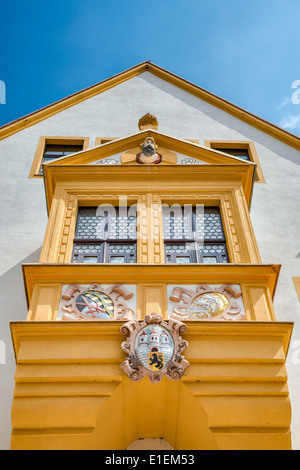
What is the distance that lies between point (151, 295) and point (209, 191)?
9.41 feet

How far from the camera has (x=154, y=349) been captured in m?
6.49

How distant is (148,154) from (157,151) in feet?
1.03

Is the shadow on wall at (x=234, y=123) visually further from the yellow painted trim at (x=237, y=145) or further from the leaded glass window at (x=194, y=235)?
the leaded glass window at (x=194, y=235)

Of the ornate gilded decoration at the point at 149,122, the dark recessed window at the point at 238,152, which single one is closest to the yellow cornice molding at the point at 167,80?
the dark recessed window at the point at 238,152

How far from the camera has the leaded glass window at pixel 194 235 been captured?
8.60 metres

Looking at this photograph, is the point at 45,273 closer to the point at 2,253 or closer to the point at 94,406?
the point at 94,406

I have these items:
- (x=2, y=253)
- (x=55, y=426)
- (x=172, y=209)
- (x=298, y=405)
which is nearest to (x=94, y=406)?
(x=55, y=426)

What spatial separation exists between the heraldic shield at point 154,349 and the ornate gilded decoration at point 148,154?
4.02m

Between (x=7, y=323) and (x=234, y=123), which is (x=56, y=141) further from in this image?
(x=7, y=323)

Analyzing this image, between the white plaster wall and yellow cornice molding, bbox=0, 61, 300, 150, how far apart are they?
0.56 feet

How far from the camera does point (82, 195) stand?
31.0 ft

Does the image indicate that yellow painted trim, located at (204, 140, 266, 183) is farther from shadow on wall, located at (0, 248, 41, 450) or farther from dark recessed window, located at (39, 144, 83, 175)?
shadow on wall, located at (0, 248, 41, 450)

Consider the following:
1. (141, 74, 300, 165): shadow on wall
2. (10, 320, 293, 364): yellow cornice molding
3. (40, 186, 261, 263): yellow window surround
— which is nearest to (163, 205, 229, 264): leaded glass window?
(40, 186, 261, 263): yellow window surround

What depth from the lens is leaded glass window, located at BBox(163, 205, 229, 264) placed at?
8.60 m
